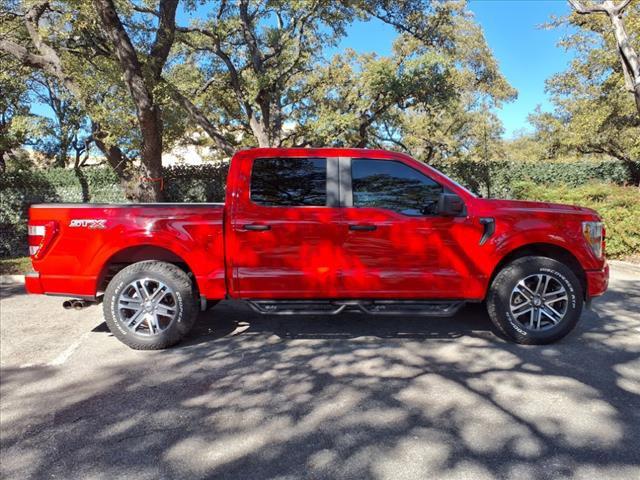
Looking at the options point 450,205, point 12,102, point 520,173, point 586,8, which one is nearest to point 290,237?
point 450,205

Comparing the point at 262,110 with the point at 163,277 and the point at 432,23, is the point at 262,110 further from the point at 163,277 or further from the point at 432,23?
the point at 163,277

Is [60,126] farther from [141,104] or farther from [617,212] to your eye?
[617,212]

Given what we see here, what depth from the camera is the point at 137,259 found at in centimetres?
469

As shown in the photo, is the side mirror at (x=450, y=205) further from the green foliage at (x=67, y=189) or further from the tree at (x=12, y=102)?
the tree at (x=12, y=102)

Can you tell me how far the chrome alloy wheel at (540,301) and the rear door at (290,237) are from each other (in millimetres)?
1788

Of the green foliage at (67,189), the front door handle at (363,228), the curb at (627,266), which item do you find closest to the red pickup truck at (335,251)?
the front door handle at (363,228)

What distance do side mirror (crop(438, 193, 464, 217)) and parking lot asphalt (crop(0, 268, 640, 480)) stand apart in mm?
1322

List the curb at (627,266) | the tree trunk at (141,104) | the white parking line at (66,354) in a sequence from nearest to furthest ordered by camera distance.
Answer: the white parking line at (66,354) < the curb at (627,266) < the tree trunk at (141,104)

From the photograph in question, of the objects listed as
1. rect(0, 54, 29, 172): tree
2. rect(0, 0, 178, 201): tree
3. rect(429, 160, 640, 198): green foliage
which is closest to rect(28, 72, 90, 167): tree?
rect(0, 54, 29, 172): tree

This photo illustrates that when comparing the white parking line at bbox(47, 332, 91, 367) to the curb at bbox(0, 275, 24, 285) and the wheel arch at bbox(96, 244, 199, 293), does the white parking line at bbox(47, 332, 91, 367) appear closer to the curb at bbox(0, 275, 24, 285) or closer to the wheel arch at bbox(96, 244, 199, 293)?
the wheel arch at bbox(96, 244, 199, 293)

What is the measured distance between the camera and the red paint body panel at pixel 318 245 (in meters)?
4.28

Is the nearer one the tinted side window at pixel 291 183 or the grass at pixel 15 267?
the tinted side window at pixel 291 183

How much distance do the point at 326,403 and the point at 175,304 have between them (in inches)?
75.4

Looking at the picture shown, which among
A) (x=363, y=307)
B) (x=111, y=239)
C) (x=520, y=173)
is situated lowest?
(x=363, y=307)
